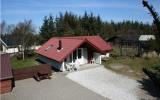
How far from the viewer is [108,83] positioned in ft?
50.8

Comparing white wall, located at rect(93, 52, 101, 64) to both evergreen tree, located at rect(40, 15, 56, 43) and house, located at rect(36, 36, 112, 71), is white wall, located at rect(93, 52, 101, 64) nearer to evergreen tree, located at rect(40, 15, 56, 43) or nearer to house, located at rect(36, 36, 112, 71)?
house, located at rect(36, 36, 112, 71)

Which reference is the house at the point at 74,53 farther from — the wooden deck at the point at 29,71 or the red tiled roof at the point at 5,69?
the red tiled roof at the point at 5,69

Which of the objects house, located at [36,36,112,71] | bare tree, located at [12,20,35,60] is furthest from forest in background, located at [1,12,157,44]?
house, located at [36,36,112,71]

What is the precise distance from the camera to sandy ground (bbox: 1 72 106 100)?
12.5 m

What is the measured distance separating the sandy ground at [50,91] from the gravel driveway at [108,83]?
0.81m

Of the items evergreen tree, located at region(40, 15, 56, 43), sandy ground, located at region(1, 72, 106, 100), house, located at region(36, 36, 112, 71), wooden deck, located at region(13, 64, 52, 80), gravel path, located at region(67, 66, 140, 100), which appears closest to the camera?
sandy ground, located at region(1, 72, 106, 100)

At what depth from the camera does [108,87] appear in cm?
1443

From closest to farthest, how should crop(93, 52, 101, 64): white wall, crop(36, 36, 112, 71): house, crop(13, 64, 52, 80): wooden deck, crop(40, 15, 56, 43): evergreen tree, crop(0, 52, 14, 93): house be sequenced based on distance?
Result: crop(0, 52, 14, 93): house
crop(13, 64, 52, 80): wooden deck
crop(36, 36, 112, 71): house
crop(93, 52, 101, 64): white wall
crop(40, 15, 56, 43): evergreen tree

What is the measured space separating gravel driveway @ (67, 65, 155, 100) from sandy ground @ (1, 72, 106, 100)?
0.81m

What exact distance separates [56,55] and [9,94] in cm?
818

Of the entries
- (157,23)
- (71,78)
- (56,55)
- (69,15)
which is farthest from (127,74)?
(69,15)

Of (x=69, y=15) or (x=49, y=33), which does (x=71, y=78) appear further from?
(x=69, y=15)

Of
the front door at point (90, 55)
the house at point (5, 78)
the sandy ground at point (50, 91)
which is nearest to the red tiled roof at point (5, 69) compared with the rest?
the house at point (5, 78)

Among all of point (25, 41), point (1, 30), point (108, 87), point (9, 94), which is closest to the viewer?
point (9, 94)
